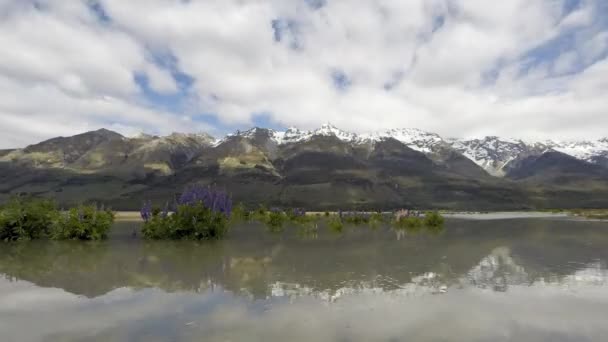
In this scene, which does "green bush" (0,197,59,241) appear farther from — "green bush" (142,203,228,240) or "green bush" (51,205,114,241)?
"green bush" (142,203,228,240)

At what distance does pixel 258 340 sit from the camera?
1259 centimetres

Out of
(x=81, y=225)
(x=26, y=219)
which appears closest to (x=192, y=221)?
(x=81, y=225)

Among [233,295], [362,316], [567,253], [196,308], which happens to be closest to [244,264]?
[233,295]

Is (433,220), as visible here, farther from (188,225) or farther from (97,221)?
(97,221)

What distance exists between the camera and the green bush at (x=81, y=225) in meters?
43.1

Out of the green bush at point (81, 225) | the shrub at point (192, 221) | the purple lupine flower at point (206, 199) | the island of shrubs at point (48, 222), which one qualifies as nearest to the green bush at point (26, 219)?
the island of shrubs at point (48, 222)

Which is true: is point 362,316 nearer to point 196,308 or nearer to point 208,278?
point 196,308

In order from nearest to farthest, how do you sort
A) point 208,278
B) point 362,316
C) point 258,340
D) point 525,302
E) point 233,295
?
point 258,340 → point 362,316 → point 525,302 → point 233,295 → point 208,278

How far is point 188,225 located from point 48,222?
15752 mm

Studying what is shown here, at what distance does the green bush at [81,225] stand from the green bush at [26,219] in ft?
4.75

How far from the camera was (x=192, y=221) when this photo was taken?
1737 inches

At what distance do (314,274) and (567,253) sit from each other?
2389cm

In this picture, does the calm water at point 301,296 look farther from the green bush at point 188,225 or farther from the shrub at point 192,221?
the shrub at point 192,221

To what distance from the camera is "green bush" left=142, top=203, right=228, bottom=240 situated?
145 feet
